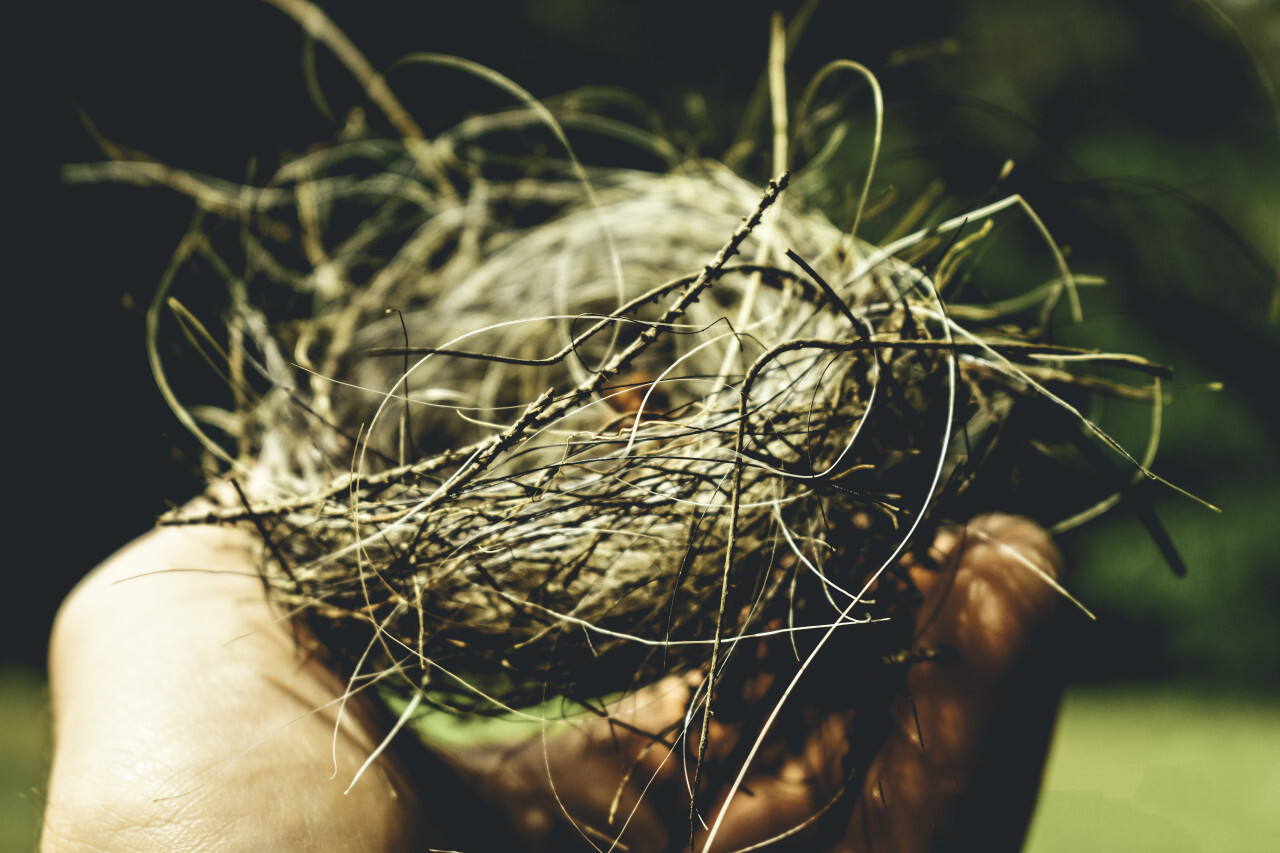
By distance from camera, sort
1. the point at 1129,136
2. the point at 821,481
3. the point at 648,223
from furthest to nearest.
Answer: the point at 1129,136
the point at 648,223
the point at 821,481

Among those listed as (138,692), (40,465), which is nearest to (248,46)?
(40,465)

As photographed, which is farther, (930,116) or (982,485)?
(930,116)

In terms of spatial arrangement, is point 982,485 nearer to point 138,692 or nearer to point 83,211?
point 138,692

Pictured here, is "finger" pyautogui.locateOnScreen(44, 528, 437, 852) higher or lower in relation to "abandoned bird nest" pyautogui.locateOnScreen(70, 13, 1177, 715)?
lower

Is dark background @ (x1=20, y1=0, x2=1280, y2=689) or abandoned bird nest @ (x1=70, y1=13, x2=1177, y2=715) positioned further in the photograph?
dark background @ (x1=20, y1=0, x2=1280, y2=689)

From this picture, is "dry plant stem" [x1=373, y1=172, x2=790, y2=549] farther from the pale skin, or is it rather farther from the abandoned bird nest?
the pale skin

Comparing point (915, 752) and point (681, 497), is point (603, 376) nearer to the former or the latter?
point (681, 497)

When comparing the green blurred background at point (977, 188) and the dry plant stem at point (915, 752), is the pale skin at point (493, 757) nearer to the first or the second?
the dry plant stem at point (915, 752)

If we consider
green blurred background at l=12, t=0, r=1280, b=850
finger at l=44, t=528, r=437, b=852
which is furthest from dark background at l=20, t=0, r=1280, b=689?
finger at l=44, t=528, r=437, b=852
